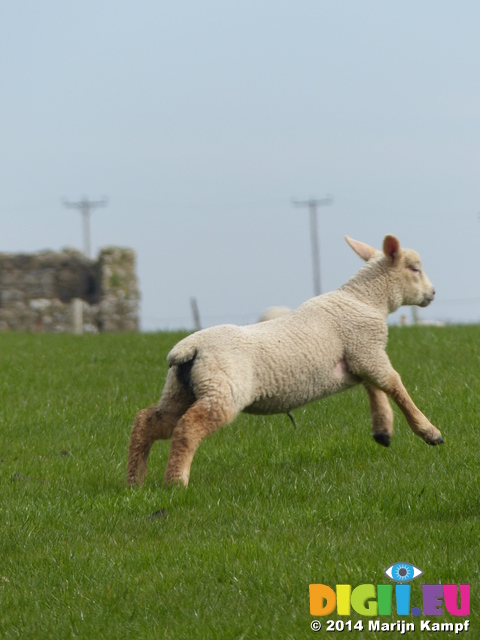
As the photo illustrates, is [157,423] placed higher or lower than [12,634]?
higher

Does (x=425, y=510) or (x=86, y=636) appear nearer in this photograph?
(x=86, y=636)

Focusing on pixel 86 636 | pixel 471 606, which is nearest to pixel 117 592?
pixel 86 636

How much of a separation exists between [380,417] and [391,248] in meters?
1.25

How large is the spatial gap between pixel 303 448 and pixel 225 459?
615mm

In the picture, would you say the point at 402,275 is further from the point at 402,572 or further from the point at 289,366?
the point at 402,572

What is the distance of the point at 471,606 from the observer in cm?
418

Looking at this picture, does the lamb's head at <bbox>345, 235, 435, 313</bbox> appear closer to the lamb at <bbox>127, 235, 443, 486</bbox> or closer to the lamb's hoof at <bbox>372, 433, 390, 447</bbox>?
the lamb at <bbox>127, 235, 443, 486</bbox>

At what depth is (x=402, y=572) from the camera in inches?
179

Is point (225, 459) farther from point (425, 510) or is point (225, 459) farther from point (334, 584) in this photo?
point (334, 584)

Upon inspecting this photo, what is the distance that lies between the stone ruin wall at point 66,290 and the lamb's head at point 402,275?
19613mm

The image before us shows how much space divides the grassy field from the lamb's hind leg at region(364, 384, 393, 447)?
0.77ft

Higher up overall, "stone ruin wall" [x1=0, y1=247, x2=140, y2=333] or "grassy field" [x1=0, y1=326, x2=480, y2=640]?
"grassy field" [x1=0, y1=326, x2=480, y2=640]

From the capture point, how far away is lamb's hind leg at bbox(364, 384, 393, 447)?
22.0 ft

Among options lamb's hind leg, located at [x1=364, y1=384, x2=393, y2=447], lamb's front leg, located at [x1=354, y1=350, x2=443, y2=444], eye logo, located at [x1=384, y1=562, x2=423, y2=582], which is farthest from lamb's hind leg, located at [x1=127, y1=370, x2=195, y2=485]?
eye logo, located at [x1=384, y1=562, x2=423, y2=582]
